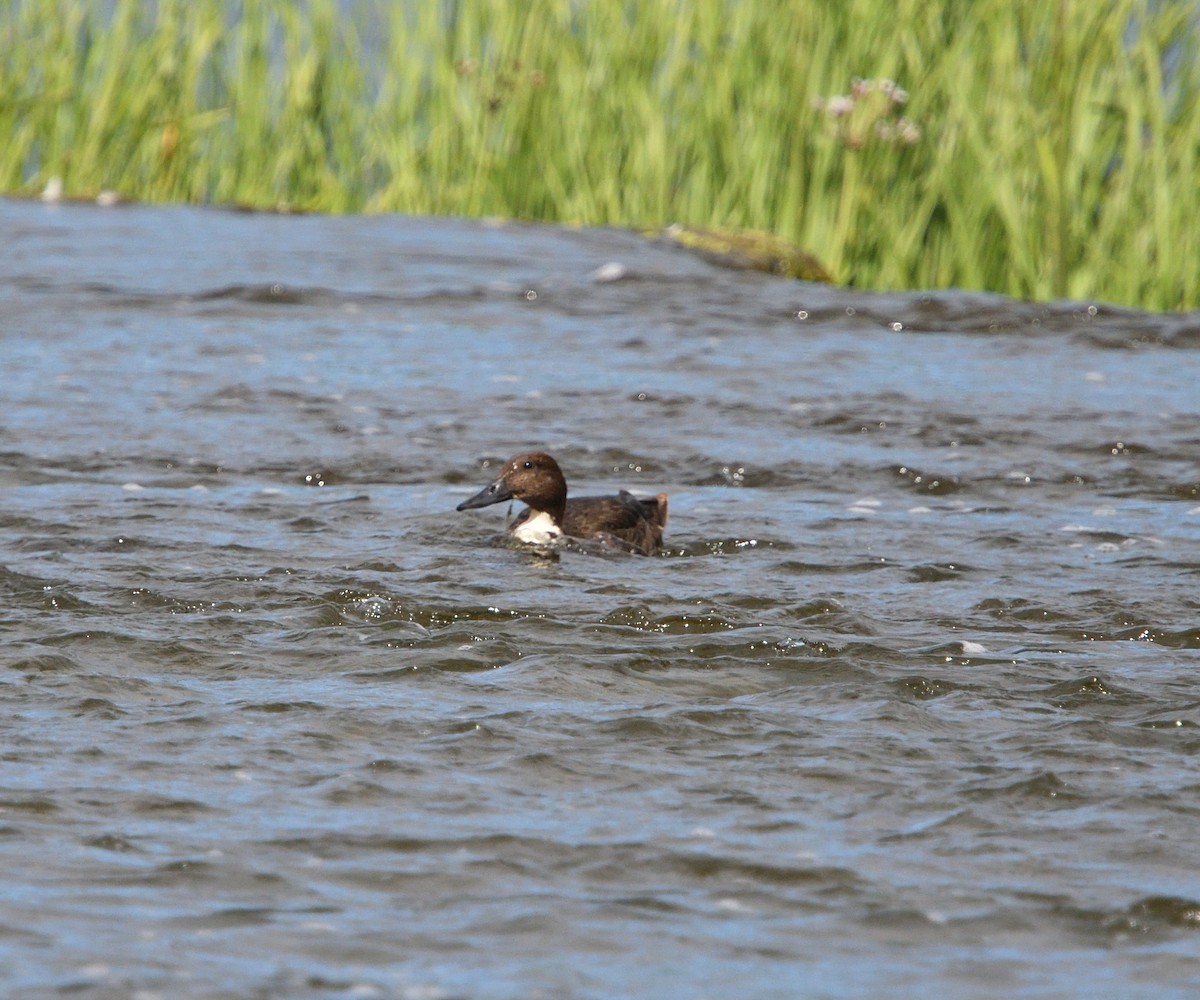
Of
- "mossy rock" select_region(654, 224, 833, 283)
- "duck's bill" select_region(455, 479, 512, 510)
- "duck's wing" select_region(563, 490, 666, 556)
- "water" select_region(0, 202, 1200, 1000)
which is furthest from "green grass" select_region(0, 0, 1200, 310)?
"duck's bill" select_region(455, 479, 512, 510)

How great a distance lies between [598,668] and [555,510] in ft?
6.33

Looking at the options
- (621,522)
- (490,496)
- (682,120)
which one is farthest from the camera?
(682,120)

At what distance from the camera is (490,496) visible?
6723mm

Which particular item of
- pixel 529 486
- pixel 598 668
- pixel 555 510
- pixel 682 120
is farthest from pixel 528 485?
pixel 682 120

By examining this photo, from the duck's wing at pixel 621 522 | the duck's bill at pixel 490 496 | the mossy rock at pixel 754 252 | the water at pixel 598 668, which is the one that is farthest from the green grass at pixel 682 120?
the duck's bill at pixel 490 496

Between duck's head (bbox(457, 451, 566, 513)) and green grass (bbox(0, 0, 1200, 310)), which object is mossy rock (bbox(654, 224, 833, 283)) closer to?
green grass (bbox(0, 0, 1200, 310))

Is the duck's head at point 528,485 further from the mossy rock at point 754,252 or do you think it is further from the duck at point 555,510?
the mossy rock at point 754,252

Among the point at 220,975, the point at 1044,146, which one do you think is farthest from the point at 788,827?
the point at 1044,146

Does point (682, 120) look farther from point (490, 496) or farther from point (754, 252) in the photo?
point (490, 496)

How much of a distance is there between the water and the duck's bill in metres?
0.16

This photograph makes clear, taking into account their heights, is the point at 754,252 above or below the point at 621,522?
above

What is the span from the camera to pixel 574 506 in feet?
22.5

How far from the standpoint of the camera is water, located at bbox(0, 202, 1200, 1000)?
10.8 ft

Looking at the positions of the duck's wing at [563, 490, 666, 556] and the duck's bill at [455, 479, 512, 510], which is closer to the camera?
the duck's wing at [563, 490, 666, 556]
